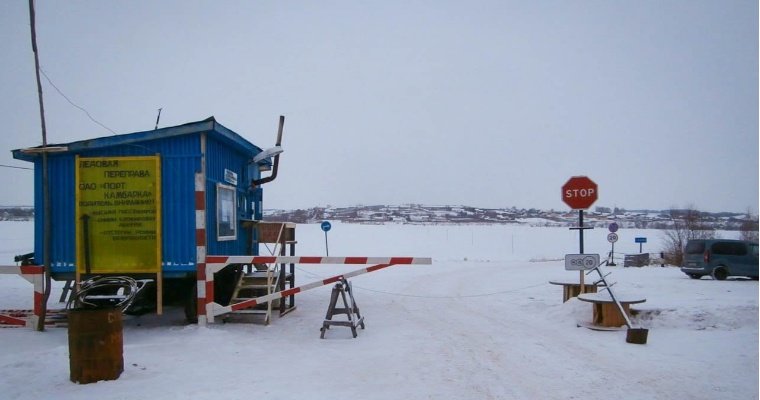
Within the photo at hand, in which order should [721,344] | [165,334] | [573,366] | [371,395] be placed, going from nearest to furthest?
1. [371,395]
2. [573,366]
3. [721,344]
4. [165,334]

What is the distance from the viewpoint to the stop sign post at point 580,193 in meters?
11.3

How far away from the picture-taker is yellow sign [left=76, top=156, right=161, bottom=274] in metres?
9.45

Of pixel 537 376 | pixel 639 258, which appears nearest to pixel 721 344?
pixel 537 376

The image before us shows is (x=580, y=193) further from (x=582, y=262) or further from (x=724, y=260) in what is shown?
(x=724, y=260)

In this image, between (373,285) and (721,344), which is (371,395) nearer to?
(721,344)

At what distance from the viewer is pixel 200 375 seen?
6.64m

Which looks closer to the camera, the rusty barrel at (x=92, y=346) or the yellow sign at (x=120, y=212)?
the rusty barrel at (x=92, y=346)

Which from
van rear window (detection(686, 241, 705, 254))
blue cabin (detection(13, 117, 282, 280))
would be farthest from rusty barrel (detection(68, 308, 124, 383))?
van rear window (detection(686, 241, 705, 254))

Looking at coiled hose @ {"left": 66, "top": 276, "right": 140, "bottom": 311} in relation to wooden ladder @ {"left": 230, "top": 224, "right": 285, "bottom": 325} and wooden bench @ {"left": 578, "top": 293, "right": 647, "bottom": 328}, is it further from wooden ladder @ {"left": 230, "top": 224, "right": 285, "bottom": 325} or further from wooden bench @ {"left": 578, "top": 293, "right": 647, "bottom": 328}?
wooden bench @ {"left": 578, "top": 293, "right": 647, "bottom": 328}

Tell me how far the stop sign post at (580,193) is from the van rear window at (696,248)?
13.0 meters

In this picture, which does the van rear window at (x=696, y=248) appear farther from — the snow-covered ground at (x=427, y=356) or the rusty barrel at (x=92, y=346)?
the rusty barrel at (x=92, y=346)

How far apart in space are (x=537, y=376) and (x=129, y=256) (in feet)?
22.2

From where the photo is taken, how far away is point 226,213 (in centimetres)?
1089

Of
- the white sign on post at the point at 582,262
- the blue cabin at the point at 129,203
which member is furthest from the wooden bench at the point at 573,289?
the blue cabin at the point at 129,203
